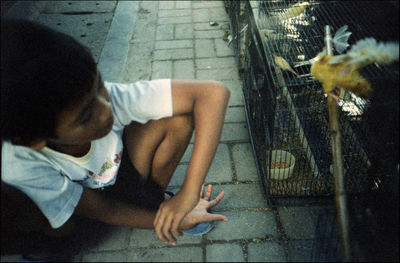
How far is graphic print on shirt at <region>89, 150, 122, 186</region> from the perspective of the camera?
5.62 ft

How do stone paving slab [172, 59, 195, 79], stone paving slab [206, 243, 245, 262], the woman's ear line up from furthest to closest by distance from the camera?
1. stone paving slab [172, 59, 195, 79]
2. stone paving slab [206, 243, 245, 262]
3. the woman's ear

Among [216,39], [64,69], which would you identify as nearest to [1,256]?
[64,69]

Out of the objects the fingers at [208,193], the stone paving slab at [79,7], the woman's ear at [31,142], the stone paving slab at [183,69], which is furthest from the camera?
the stone paving slab at [79,7]

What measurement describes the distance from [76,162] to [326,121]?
158 cm

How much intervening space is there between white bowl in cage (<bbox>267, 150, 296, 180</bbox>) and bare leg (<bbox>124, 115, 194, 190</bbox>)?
0.58 m

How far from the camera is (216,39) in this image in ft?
12.4

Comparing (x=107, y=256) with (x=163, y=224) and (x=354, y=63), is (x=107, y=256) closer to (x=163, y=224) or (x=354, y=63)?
(x=163, y=224)

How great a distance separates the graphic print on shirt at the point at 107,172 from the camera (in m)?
1.71

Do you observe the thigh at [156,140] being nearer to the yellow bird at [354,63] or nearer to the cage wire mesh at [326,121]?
the cage wire mesh at [326,121]

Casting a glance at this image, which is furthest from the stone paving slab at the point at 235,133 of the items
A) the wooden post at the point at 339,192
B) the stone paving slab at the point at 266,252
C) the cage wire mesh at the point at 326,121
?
the wooden post at the point at 339,192

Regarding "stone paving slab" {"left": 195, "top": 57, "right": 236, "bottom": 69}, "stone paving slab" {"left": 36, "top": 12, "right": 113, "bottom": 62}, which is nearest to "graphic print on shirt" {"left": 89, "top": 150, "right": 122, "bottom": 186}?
"stone paving slab" {"left": 195, "top": 57, "right": 236, "bottom": 69}

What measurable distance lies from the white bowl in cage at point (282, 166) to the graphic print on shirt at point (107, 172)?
0.87 metres

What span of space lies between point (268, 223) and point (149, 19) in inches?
122

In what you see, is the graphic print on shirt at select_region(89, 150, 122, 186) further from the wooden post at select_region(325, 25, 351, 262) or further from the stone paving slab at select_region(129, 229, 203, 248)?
the wooden post at select_region(325, 25, 351, 262)
